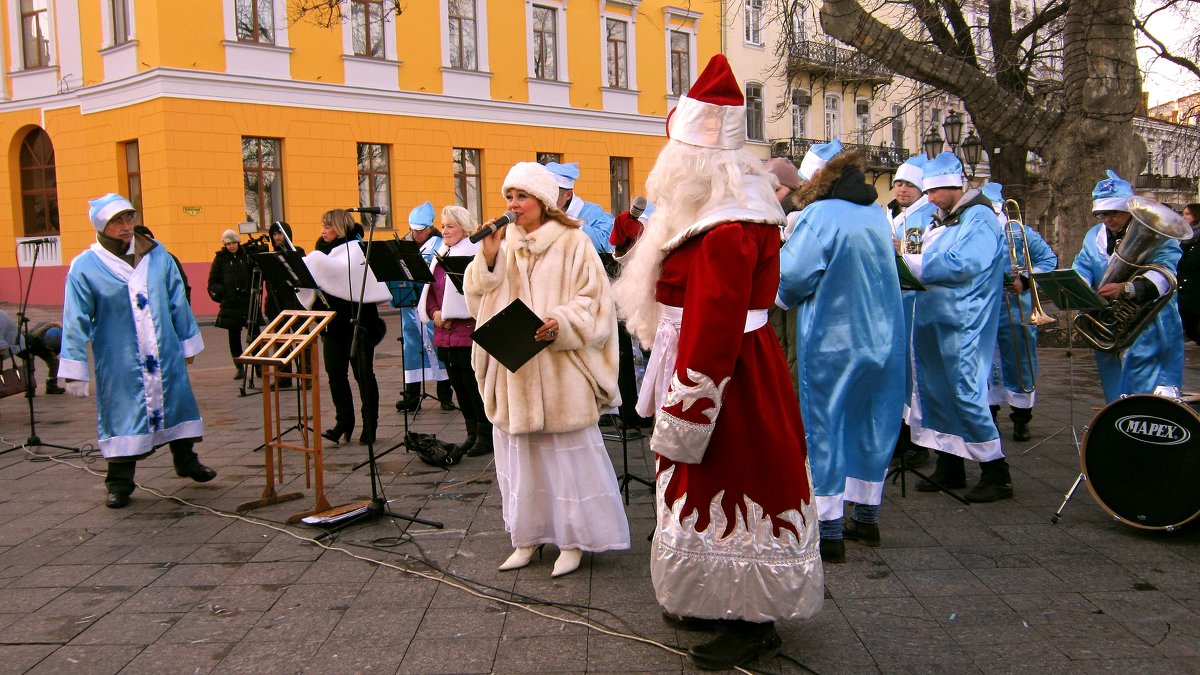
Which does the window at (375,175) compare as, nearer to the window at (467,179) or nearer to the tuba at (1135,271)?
the window at (467,179)

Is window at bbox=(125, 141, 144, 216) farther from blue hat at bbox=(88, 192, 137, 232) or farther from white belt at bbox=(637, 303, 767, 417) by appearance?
white belt at bbox=(637, 303, 767, 417)

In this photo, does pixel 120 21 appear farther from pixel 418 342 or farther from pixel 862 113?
pixel 862 113

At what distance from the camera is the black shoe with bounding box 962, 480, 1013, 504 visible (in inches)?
215

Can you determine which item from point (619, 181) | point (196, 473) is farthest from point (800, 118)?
point (196, 473)

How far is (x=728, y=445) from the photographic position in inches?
126

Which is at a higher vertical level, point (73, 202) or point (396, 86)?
point (396, 86)

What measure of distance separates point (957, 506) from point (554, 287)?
2.78 meters

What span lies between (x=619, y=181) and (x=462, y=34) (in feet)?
21.5

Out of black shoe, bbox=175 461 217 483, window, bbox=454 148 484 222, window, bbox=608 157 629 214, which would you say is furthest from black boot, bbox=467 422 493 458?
window, bbox=608 157 629 214

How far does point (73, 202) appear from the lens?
21891mm

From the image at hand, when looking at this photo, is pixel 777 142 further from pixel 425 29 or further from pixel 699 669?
pixel 699 669

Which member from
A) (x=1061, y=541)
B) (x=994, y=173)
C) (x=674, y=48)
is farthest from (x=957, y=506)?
(x=674, y=48)

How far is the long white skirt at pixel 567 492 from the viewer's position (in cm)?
438

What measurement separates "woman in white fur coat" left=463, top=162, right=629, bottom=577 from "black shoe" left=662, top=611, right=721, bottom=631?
28.6 inches
